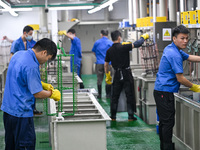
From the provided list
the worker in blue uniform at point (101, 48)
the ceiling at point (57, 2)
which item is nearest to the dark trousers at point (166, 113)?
the worker in blue uniform at point (101, 48)

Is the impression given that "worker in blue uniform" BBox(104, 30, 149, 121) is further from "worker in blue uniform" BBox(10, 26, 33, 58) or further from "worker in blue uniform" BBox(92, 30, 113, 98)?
"worker in blue uniform" BBox(92, 30, 113, 98)

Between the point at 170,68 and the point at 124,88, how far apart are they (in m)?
2.56

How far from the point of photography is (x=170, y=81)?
413cm

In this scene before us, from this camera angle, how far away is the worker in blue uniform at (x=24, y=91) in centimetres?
305

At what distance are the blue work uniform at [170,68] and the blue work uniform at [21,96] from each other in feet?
5.23

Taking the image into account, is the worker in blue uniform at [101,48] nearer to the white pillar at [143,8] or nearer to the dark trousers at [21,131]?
the white pillar at [143,8]

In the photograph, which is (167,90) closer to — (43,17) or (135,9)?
(135,9)

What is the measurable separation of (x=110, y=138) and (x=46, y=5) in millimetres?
7323

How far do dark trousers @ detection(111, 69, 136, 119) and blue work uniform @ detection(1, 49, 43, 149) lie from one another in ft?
11.0

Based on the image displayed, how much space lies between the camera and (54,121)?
3510 mm

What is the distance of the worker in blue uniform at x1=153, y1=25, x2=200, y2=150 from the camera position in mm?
4004

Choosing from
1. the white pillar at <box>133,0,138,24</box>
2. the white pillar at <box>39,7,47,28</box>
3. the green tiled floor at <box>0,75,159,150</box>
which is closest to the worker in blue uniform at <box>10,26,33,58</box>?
the green tiled floor at <box>0,75,159,150</box>

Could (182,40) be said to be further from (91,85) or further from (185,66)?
(91,85)

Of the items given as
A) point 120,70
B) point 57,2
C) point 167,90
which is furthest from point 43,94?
point 57,2
